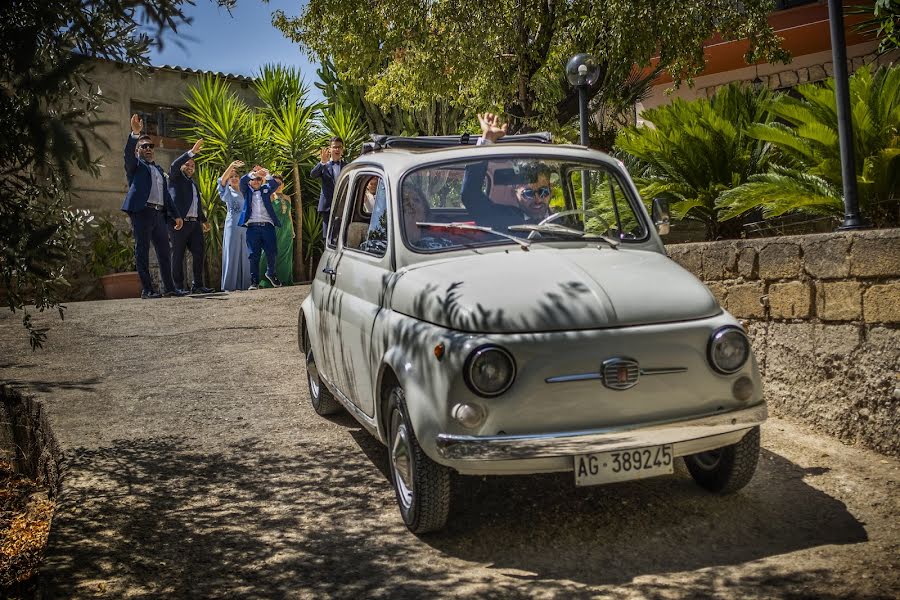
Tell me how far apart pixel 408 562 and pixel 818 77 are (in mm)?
14402

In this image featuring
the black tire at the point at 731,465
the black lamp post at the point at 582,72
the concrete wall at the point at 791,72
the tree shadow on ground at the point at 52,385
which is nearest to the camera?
the black tire at the point at 731,465

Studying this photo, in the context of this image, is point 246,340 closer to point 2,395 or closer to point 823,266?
point 2,395

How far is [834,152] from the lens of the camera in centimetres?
749

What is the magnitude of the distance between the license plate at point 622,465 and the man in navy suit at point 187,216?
10824mm

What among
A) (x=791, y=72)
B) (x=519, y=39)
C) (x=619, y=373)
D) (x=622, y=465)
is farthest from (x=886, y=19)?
(x=622, y=465)

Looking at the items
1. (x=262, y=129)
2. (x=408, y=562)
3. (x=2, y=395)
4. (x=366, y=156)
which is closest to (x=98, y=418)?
(x=2, y=395)

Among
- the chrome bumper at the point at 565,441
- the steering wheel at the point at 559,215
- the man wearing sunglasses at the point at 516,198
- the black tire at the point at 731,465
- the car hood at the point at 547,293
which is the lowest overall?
the black tire at the point at 731,465

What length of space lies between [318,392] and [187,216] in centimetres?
797

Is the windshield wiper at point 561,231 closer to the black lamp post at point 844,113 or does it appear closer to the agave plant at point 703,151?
the black lamp post at point 844,113

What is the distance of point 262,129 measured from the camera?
18797 mm

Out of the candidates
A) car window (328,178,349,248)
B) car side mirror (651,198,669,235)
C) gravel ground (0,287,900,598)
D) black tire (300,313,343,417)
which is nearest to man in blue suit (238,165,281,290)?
gravel ground (0,287,900,598)

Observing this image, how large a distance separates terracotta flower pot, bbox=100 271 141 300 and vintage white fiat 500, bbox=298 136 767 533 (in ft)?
39.9

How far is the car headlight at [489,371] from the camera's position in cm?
387

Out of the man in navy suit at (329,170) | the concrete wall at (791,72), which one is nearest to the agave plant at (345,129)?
the man in navy suit at (329,170)
